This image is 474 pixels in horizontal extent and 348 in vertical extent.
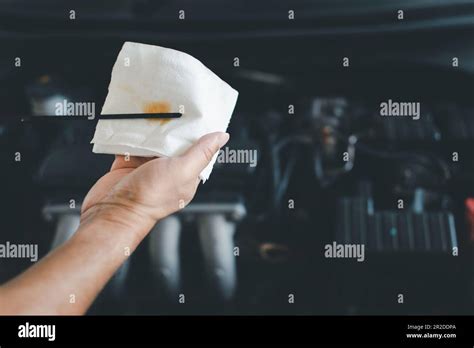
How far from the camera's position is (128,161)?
0.97 m

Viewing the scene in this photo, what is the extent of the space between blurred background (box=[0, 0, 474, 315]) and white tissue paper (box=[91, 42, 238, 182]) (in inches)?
8.8

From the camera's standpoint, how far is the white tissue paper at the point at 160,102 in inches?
34.1

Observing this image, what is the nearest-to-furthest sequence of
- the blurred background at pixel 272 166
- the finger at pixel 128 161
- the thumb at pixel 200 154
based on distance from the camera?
the thumb at pixel 200 154, the finger at pixel 128 161, the blurred background at pixel 272 166

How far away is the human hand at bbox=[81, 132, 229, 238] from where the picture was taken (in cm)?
85

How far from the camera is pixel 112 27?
3.70 ft

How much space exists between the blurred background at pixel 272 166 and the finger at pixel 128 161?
0.13 meters

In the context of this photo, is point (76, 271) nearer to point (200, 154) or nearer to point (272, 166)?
point (200, 154)

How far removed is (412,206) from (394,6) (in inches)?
15.3

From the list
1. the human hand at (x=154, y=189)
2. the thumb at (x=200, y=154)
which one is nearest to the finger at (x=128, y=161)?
the human hand at (x=154, y=189)

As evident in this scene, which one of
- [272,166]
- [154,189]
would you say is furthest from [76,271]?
[272,166]

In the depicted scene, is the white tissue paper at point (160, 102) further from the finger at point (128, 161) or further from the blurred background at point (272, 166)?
the blurred background at point (272, 166)
